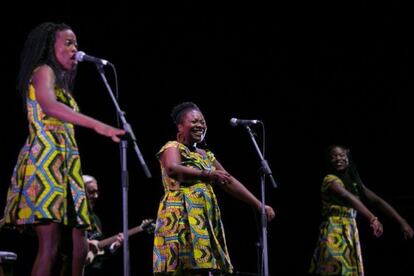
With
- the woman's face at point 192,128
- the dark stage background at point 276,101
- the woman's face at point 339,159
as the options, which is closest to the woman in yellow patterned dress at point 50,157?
the woman's face at point 192,128

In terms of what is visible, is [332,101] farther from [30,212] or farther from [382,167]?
[30,212]

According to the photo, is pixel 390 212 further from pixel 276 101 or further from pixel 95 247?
pixel 95 247

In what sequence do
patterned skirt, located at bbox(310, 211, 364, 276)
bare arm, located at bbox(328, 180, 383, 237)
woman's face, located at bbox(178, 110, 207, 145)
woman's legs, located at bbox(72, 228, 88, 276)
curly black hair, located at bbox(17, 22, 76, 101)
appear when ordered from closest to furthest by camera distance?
woman's legs, located at bbox(72, 228, 88, 276) < curly black hair, located at bbox(17, 22, 76, 101) < woman's face, located at bbox(178, 110, 207, 145) < bare arm, located at bbox(328, 180, 383, 237) < patterned skirt, located at bbox(310, 211, 364, 276)

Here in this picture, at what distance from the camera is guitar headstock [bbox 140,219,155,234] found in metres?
6.76

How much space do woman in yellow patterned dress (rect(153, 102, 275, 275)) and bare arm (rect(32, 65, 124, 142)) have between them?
1475 millimetres

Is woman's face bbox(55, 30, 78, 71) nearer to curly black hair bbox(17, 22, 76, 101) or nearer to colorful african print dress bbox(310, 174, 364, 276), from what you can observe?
curly black hair bbox(17, 22, 76, 101)

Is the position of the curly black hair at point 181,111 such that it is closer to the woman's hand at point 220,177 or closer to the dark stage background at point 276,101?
the woman's hand at point 220,177

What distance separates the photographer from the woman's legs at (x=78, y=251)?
3.17 meters

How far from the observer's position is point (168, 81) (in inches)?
283

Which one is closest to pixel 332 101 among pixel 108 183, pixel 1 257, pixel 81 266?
pixel 108 183

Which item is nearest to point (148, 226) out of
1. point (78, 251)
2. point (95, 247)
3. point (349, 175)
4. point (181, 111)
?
point (95, 247)

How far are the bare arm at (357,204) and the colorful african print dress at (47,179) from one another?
337 cm

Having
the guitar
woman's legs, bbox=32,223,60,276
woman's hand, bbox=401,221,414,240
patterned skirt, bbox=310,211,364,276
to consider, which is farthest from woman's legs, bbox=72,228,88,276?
woman's hand, bbox=401,221,414,240

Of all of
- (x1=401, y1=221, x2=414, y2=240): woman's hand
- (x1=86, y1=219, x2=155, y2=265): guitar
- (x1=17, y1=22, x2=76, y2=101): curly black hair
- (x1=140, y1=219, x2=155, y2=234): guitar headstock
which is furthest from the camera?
(x1=140, y1=219, x2=155, y2=234): guitar headstock
